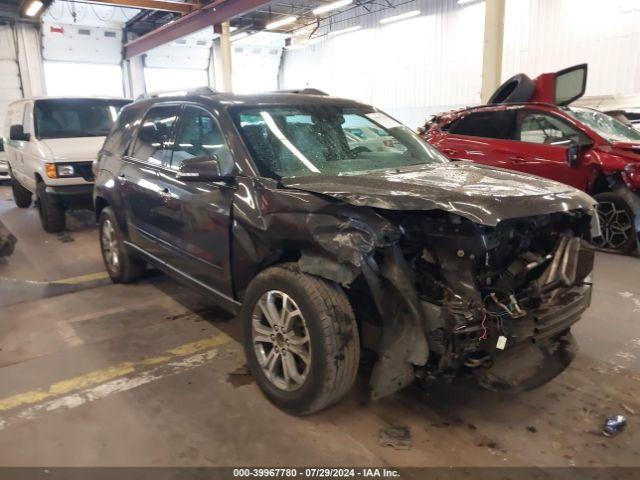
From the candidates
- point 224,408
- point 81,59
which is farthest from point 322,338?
point 81,59

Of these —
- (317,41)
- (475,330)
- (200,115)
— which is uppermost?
(317,41)

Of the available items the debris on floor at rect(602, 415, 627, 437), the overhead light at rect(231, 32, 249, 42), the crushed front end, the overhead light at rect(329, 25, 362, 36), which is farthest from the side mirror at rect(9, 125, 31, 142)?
the overhead light at rect(231, 32, 249, 42)

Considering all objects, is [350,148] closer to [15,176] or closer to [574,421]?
[574,421]

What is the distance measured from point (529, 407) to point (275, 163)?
1930 mm

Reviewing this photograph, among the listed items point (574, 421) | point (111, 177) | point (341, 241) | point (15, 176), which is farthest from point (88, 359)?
point (15, 176)

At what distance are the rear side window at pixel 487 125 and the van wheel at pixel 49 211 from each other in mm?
5618

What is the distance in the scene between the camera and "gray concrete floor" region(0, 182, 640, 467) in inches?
90.8

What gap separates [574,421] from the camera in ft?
8.36

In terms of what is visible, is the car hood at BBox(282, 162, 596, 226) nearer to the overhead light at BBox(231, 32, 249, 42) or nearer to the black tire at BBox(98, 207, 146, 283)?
the black tire at BBox(98, 207, 146, 283)

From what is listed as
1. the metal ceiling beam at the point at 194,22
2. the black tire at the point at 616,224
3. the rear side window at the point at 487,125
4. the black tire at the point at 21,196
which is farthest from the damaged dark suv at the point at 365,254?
the metal ceiling beam at the point at 194,22

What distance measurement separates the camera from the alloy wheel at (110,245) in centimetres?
455

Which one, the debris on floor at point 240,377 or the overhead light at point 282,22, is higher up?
the overhead light at point 282,22

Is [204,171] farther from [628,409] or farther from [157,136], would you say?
[628,409]

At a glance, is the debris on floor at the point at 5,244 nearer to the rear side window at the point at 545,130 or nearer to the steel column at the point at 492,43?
the rear side window at the point at 545,130
